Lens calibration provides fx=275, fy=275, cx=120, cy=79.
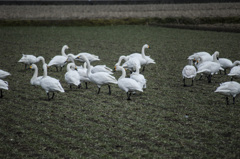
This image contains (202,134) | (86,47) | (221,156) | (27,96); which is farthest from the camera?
(86,47)

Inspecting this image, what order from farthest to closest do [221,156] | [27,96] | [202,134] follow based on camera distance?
1. [27,96]
2. [202,134]
3. [221,156]

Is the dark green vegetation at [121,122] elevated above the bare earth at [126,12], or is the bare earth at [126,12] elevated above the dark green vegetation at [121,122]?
the bare earth at [126,12]

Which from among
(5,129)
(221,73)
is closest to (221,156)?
(5,129)

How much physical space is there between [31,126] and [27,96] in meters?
2.91

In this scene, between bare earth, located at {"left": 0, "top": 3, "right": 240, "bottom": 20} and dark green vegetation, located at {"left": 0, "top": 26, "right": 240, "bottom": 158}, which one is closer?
dark green vegetation, located at {"left": 0, "top": 26, "right": 240, "bottom": 158}

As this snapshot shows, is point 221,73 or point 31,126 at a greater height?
point 221,73

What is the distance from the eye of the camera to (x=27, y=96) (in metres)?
9.89

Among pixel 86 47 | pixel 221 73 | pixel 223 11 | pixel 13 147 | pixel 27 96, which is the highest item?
pixel 223 11

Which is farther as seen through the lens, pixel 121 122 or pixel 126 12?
pixel 126 12

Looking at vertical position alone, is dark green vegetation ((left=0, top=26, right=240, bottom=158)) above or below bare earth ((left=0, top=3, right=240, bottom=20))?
below

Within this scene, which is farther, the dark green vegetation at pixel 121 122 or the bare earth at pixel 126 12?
the bare earth at pixel 126 12

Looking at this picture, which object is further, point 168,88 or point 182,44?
point 182,44

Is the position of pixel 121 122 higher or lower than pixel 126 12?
lower

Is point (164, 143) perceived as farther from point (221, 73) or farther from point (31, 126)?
point (221, 73)
